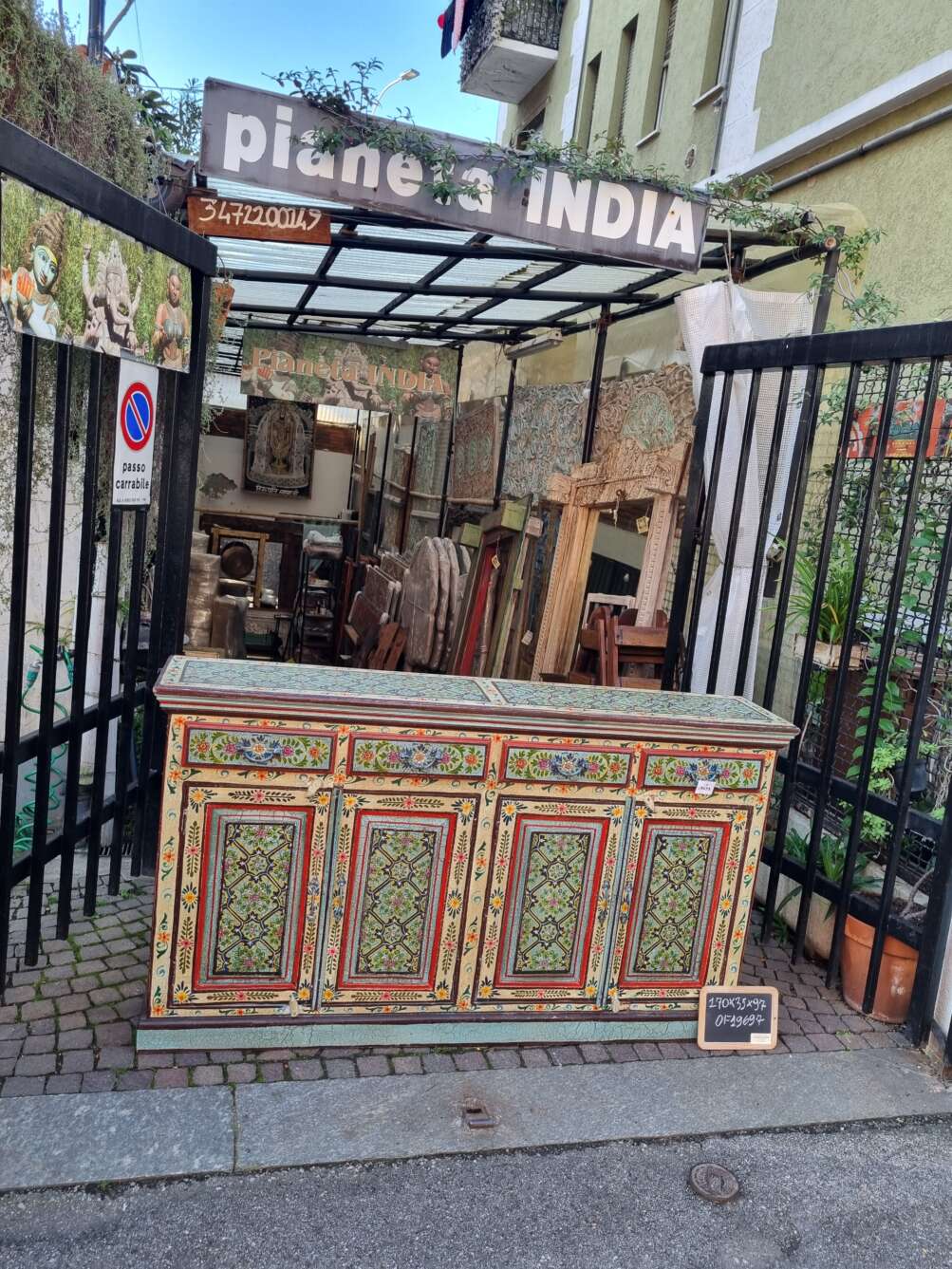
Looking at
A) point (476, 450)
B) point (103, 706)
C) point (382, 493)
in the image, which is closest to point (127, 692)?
point (103, 706)

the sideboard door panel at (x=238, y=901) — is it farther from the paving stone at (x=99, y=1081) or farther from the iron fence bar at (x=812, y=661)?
the iron fence bar at (x=812, y=661)

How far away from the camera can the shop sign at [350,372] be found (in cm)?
864

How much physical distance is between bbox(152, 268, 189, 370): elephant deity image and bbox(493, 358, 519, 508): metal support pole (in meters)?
4.96

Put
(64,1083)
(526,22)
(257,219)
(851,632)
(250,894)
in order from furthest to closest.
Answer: (526,22)
(257,219)
(851,632)
(250,894)
(64,1083)

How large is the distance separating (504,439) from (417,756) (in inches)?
242

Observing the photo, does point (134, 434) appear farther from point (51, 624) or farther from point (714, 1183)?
point (714, 1183)

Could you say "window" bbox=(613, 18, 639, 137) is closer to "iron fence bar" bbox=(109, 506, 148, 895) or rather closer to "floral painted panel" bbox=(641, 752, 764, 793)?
"iron fence bar" bbox=(109, 506, 148, 895)

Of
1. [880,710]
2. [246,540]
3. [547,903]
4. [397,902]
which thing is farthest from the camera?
[246,540]

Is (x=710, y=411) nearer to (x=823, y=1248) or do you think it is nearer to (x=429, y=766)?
(x=429, y=766)

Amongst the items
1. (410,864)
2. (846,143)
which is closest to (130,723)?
(410,864)

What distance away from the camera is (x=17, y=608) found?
3359mm

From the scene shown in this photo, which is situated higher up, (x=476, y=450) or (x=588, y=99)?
(x=588, y=99)

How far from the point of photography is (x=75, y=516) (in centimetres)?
472

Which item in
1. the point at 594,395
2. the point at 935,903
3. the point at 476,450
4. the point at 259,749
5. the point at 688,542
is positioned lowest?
the point at 935,903
